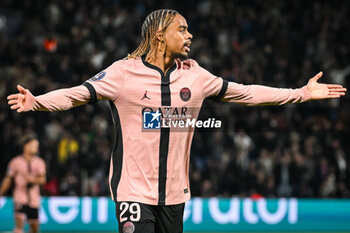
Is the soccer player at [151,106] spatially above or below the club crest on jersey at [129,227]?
above

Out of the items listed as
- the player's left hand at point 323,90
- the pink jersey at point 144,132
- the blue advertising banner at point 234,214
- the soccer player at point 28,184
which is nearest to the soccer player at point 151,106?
the pink jersey at point 144,132

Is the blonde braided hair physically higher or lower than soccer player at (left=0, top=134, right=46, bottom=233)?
higher

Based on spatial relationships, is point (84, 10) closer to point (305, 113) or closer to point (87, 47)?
point (87, 47)

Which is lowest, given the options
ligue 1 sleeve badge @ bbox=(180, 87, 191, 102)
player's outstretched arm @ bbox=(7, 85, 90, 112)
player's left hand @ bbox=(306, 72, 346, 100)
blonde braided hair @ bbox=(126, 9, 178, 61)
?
player's outstretched arm @ bbox=(7, 85, 90, 112)

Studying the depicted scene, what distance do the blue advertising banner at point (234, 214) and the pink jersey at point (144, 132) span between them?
819 centimetres

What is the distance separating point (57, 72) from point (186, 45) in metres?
10.3

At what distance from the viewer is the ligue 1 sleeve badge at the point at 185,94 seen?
4.44 metres

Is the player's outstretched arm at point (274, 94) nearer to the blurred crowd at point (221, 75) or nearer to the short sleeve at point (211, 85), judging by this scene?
the short sleeve at point (211, 85)

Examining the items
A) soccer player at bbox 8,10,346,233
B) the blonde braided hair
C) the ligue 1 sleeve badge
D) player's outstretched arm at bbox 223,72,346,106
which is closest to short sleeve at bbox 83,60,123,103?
soccer player at bbox 8,10,346,233

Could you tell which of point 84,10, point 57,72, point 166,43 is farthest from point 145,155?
point 84,10

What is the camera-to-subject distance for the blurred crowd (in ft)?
42.2

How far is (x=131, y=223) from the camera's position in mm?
4238

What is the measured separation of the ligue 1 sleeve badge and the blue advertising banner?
8256mm

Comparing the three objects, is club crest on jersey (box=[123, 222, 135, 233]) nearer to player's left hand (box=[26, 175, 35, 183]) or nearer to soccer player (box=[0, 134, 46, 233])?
soccer player (box=[0, 134, 46, 233])
